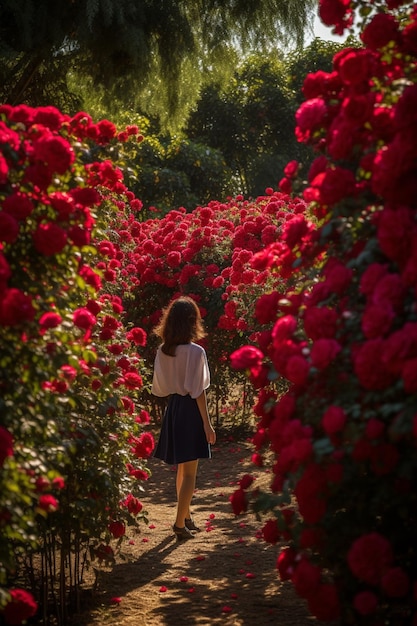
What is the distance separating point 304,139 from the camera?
352 cm

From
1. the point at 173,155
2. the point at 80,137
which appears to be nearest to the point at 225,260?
the point at 80,137

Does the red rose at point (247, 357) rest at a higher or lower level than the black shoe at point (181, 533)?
higher

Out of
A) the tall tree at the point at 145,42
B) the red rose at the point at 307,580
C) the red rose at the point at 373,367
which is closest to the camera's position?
the red rose at the point at 373,367

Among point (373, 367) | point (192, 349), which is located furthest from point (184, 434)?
point (373, 367)

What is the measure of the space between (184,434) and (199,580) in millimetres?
1090

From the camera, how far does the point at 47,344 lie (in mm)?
3178

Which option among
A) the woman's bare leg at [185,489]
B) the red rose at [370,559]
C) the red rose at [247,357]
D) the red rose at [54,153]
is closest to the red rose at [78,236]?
the red rose at [54,153]

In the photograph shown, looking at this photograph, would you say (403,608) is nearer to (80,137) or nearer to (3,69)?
(80,137)

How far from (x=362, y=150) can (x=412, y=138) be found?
0.37 meters

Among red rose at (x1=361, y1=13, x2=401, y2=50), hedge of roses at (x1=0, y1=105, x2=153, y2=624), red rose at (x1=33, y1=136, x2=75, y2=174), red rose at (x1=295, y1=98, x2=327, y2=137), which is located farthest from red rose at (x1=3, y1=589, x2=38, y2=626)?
red rose at (x1=361, y1=13, x2=401, y2=50)

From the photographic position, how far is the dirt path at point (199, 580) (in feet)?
14.4

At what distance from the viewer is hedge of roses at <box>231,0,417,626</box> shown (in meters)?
2.65

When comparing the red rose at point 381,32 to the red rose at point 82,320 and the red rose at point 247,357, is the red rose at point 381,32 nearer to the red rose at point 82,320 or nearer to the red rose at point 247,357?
the red rose at point 247,357

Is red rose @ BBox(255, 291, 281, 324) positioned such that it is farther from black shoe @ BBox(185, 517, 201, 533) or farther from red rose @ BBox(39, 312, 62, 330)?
black shoe @ BBox(185, 517, 201, 533)
